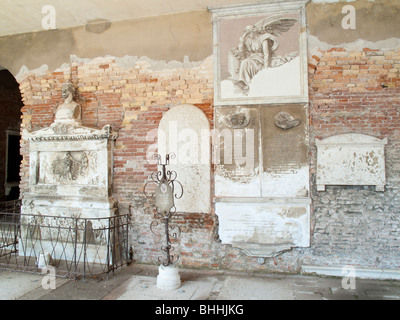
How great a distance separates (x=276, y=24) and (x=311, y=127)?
160 cm

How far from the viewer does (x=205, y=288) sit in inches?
145

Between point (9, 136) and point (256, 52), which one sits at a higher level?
point (256, 52)

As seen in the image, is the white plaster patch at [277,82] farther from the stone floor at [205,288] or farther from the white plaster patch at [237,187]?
the stone floor at [205,288]

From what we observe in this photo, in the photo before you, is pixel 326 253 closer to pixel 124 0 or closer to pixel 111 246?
pixel 111 246

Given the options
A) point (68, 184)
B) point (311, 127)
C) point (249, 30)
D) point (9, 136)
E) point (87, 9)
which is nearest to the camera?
point (311, 127)

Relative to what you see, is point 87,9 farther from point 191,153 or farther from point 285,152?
point 285,152

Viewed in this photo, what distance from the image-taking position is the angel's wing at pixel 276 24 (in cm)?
432

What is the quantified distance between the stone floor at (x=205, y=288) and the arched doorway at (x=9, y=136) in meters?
4.97

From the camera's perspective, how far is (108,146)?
15.6 ft

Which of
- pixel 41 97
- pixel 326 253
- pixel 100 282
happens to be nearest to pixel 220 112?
pixel 326 253

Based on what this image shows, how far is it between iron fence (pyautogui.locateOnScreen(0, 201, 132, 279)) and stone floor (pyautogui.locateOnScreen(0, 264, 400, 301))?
34cm

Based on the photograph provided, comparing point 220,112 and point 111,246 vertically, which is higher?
point 220,112

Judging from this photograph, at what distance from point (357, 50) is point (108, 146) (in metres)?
3.96

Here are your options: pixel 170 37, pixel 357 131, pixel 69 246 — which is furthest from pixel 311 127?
pixel 69 246
